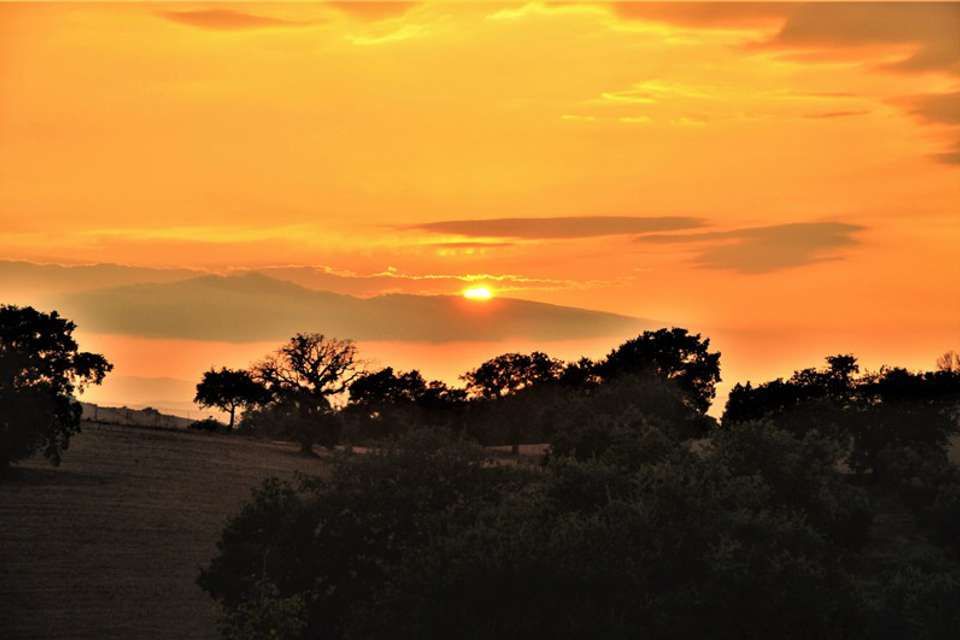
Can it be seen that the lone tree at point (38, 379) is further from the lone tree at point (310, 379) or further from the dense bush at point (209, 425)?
the dense bush at point (209, 425)

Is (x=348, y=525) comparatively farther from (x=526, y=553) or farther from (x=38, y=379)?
(x=38, y=379)

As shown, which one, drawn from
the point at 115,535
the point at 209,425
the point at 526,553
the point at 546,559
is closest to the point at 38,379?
the point at 115,535

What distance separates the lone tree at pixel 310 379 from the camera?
549 ft

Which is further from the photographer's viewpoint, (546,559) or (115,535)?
(115,535)

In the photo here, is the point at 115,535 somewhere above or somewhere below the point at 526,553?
below

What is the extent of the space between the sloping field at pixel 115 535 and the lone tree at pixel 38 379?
2.97m

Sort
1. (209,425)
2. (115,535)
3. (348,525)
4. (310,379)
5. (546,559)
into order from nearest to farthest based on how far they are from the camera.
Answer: (546,559) → (348,525) → (115,535) → (310,379) → (209,425)

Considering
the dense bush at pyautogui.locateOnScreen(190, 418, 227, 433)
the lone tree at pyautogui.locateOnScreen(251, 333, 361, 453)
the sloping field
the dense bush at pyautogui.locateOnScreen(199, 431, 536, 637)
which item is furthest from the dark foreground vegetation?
the dense bush at pyautogui.locateOnScreen(190, 418, 227, 433)

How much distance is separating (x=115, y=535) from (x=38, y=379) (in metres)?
19.1

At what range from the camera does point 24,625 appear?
271 feet

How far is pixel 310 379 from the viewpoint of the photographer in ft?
571

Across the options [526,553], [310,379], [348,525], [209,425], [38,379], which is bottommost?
[526,553]

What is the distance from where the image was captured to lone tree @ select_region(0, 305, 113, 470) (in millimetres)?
114438

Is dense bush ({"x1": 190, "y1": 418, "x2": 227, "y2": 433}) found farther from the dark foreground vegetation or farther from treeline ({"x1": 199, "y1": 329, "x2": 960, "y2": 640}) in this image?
treeline ({"x1": 199, "y1": 329, "x2": 960, "y2": 640})
